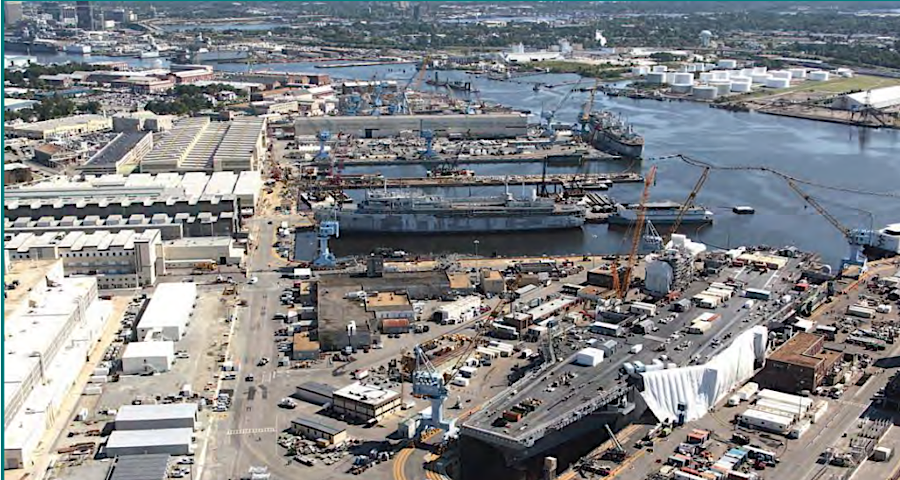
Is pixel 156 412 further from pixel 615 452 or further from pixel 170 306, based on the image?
pixel 615 452

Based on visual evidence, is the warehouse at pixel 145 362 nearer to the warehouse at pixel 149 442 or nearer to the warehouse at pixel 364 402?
the warehouse at pixel 149 442

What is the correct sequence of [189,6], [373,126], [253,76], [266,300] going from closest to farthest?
[266,300] → [373,126] → [253,76] → [189,6]

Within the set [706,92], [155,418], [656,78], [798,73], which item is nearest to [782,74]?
[798,73]

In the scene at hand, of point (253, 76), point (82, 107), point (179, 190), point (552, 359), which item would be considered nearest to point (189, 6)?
point (253, 76)

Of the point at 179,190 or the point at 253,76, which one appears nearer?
the point at 179,190

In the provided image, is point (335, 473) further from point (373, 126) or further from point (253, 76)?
point (253, 76)

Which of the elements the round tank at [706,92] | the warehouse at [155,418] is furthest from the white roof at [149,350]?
the round tank at [706,92]

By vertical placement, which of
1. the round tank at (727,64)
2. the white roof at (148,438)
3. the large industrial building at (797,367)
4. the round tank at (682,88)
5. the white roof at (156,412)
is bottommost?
the white roof at (148,438)
